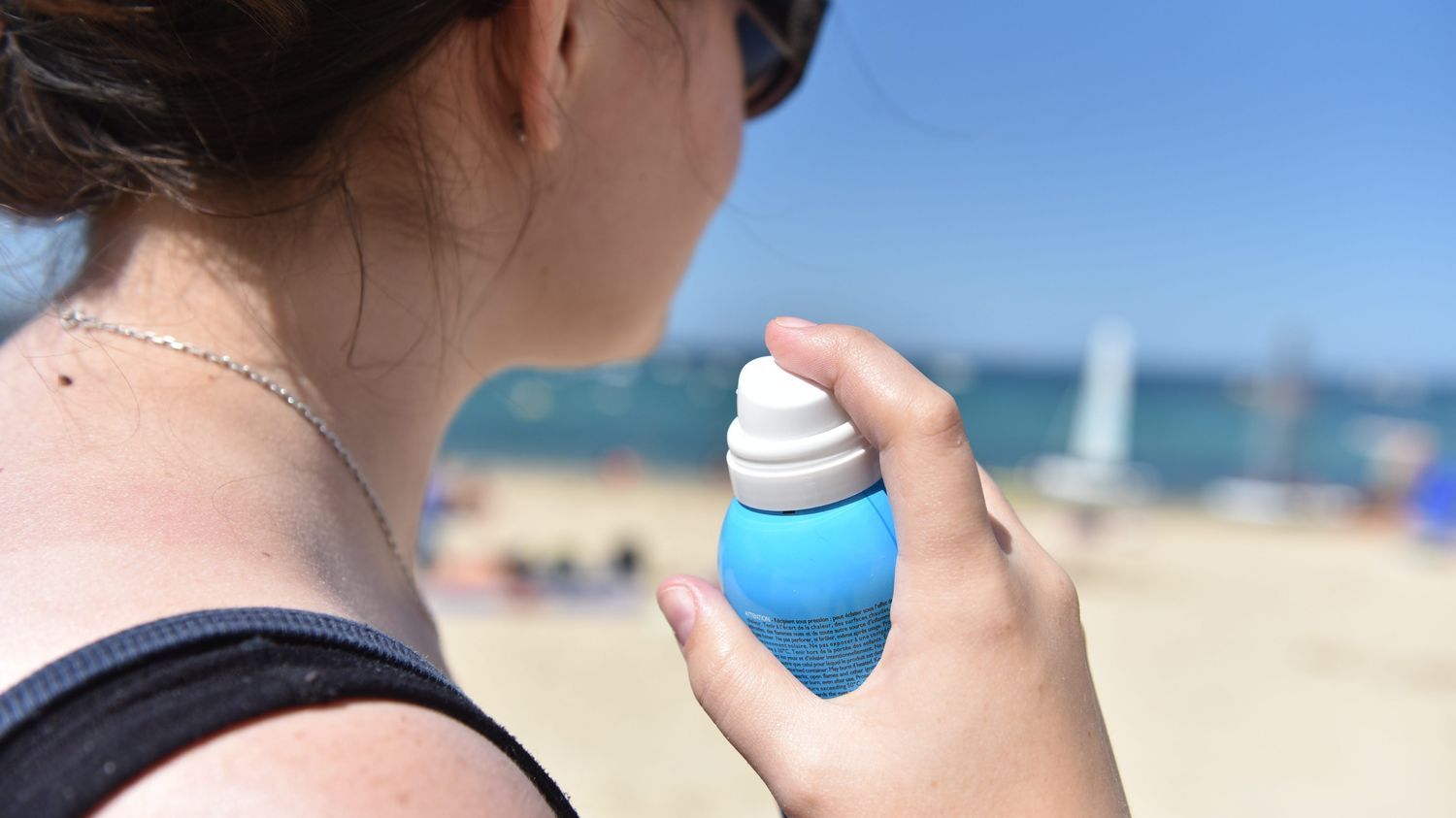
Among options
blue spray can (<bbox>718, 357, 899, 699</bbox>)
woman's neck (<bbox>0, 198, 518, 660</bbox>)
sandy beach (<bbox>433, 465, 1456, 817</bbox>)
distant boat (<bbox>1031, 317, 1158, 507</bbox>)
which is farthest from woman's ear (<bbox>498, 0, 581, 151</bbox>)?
distant boat (<bbox>1031, 317, 1158, 507</bbox>)

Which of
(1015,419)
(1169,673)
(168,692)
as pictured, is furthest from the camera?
(1015,419)

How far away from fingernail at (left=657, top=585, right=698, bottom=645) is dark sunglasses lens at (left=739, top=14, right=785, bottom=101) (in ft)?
2.65

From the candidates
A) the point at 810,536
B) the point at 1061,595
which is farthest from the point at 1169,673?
the point at 810,536

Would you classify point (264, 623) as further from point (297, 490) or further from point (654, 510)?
point (654, 510)

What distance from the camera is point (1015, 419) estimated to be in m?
52.0

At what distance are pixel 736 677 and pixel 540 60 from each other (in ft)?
2.16

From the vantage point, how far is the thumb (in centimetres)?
92

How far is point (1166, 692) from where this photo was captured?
781 cm

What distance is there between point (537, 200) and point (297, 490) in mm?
442

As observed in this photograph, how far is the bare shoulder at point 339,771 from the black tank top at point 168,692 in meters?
0.01

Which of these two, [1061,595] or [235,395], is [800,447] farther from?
[235,395]

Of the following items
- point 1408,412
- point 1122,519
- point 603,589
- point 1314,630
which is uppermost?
point 1314,630

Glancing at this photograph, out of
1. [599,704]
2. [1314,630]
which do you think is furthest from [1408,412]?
[599,704]

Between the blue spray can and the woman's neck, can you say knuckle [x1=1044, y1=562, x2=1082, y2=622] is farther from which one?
the woman's neck
